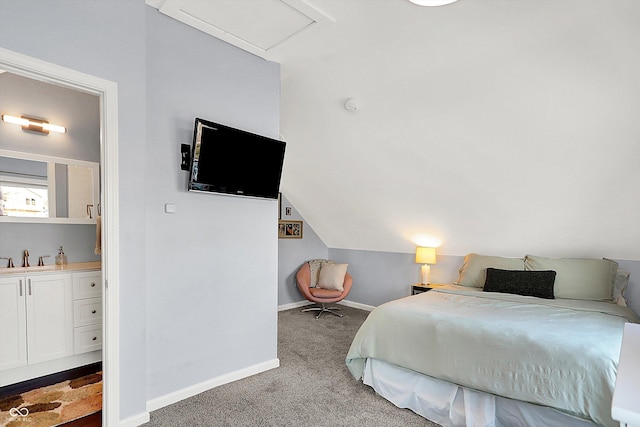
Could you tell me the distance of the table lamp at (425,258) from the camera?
173 inches

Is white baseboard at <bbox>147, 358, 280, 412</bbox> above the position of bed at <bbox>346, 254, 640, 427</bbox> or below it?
below

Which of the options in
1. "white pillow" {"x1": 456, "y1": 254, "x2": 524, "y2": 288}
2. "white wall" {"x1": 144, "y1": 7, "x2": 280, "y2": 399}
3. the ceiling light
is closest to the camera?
the ceiling light

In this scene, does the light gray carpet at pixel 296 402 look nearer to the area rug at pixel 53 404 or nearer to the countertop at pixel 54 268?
the area rug at pixel 53 404

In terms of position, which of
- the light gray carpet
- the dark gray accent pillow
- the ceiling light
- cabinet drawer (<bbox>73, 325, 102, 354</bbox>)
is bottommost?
the light gray carpet

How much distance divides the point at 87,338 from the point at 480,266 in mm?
3899

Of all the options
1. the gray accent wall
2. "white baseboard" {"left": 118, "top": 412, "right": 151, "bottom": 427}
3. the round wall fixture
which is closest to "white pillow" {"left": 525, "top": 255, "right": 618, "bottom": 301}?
the gray accent wall

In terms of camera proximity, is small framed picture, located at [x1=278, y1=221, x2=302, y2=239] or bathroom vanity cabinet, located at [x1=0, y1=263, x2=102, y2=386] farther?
small framed picture, located at [x1=278, y1=221, x2=302, y2=239]

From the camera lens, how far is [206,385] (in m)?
2.73

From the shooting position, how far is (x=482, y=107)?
9.75 feet

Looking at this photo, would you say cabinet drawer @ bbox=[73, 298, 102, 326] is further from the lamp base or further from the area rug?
the lamp base

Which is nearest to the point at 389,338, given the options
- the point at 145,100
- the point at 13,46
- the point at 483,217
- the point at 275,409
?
the point at 275,409

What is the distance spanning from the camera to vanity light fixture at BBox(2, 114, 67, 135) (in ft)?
10.2

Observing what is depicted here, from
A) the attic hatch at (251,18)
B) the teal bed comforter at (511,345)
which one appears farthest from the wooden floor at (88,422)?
the attic hatch at (251,18)

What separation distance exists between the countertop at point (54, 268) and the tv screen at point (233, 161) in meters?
1.54
